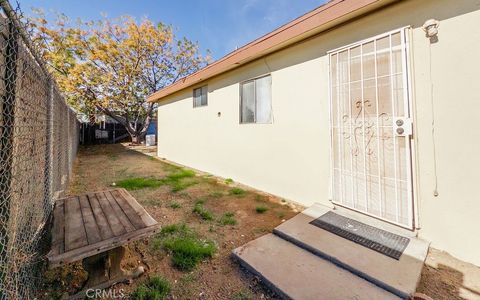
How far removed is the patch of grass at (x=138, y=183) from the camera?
16.1ft

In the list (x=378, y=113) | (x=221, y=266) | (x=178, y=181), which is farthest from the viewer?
(x=178, y=181)

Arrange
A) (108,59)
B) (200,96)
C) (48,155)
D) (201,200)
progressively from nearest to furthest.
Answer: (48,155)
(201,200)
(200,96)
(108,59)

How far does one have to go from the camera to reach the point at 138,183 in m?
5.14

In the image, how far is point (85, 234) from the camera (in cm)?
172

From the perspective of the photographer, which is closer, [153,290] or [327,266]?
[153,290]

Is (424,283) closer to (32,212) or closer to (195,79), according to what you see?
(32,212)

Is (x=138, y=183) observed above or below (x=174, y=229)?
above

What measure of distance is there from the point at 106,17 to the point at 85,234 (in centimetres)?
1481

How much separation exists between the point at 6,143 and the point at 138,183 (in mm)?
4091

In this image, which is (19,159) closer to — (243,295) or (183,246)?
(183,246)

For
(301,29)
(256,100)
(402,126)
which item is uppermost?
(301,29)

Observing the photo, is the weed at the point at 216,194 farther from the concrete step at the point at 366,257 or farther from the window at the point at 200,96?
the window at the point at 200,96

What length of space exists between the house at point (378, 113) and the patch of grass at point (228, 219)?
1.26 meters

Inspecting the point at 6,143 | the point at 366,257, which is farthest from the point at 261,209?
the point at 6,143
